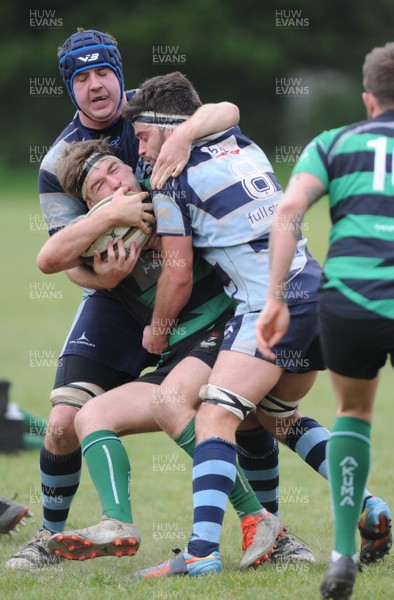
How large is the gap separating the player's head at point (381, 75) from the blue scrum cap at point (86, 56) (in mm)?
1850

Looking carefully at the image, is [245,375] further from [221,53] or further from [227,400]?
[221,53]

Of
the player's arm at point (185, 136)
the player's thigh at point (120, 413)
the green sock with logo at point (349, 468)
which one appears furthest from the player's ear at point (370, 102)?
the player's thigh at point (120, 413)

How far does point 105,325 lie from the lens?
5391 mm

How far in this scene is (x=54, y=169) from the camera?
5312mm

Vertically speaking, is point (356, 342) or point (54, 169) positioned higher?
point (54, 169)

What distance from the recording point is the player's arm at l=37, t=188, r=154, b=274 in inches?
191

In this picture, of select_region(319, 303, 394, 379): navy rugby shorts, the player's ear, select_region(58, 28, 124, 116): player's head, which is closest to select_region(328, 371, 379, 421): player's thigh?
select_region(319, 303, 394, 379): navy rugby shorts

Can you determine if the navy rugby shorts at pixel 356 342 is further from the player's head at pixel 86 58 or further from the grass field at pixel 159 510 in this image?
the player's head at pixel 86 58

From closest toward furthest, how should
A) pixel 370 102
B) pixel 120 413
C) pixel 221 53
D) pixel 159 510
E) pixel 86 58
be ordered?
pixel 370 102, pixel 120 413, pixel 86 58, pixel 159 510, pixel 221 53

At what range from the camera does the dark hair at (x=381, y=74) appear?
3.88 metres

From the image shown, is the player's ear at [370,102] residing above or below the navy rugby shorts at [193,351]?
above

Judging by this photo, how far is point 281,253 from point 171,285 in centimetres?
103

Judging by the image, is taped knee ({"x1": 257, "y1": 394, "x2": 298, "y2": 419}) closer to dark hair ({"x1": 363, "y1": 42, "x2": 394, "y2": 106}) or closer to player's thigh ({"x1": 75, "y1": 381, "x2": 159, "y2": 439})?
player's thigh ({"x1": 75, "y1": 381, "x2": 159, "y2": 439})

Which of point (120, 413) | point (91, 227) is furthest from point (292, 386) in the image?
point (91, 227)
